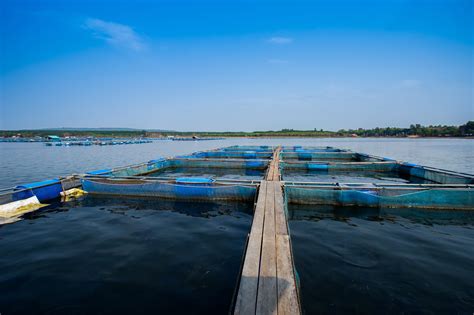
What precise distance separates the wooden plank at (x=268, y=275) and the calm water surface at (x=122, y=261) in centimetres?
94

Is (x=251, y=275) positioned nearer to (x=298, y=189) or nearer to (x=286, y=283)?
(x=286, y=283)

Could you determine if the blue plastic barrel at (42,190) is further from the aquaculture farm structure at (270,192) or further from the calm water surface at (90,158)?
the calm water surface at (90,158)

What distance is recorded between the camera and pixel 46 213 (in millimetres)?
8578

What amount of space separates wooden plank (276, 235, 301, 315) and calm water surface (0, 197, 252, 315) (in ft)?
3.74

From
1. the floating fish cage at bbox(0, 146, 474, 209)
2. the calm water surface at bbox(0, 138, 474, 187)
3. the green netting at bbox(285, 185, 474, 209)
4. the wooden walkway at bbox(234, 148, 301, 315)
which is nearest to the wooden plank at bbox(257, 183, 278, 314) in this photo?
the wooden walkway at bbox(234, 148, 301, 315)

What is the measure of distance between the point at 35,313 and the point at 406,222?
9887 millimetres

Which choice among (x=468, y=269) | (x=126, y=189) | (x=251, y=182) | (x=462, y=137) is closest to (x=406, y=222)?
(x=468, y=269)

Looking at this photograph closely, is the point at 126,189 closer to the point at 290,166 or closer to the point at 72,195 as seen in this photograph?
the point at 72,195

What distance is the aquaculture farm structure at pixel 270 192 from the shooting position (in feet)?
10.8

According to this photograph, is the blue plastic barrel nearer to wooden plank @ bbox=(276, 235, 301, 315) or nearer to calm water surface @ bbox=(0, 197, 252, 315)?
calm water surface @ bbox=(0, 197, 252, 315)

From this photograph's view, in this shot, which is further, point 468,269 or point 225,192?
point 225,192

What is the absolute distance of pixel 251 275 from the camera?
3.43 meters

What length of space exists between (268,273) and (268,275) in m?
0.05

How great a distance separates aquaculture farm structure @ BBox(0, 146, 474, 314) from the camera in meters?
3.28
